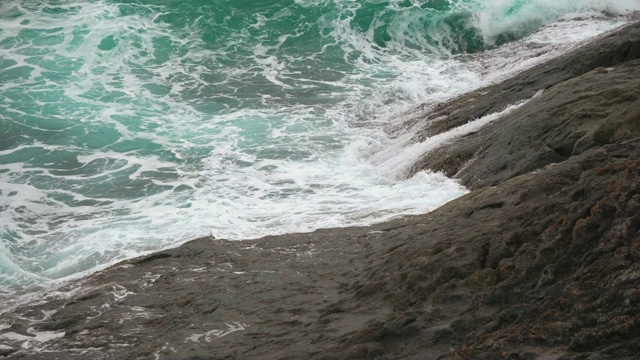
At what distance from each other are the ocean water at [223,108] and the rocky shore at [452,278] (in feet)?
4.03

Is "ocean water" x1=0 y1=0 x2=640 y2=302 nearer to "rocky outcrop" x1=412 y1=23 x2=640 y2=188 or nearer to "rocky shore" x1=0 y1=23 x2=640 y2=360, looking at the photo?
"rocky outcrop" x1=412 y1=23 x2=640 y2=188

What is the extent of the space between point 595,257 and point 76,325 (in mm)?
5653

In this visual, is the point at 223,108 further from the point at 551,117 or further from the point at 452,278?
the point at 452,278

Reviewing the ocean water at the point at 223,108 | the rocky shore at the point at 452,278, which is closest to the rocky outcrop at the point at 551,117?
the rocky shore at the point at 452,278

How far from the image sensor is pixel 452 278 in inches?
211

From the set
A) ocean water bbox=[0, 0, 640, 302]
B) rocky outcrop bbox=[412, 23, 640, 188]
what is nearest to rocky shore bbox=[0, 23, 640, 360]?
rocky outcrop bbox=[412, 23, 640, 188]

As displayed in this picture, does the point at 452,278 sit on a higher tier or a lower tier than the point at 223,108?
higher

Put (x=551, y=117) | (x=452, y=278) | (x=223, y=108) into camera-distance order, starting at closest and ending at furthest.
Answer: (x=452, y=278) → (x=551, y=117) → (x=223, y=108)

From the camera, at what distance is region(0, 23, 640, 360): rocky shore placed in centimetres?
420

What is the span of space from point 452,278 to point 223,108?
14.4 metres

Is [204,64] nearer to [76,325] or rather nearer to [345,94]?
[345,94]

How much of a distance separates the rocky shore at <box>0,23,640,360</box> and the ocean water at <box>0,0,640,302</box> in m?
1.23

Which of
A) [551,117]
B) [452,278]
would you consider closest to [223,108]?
[551,117]

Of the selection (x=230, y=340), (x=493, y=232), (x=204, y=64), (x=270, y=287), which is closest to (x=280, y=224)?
(x=270, y=287)
